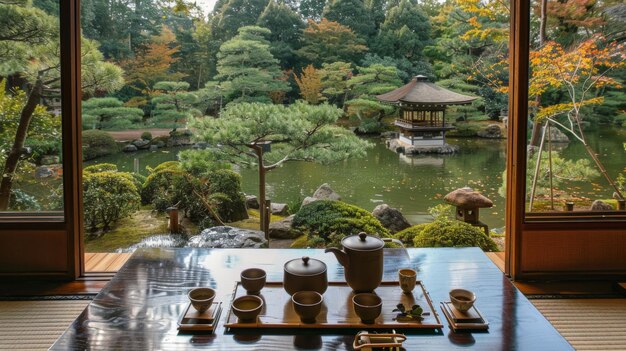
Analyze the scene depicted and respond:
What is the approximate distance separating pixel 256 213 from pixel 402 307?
5.16 meters

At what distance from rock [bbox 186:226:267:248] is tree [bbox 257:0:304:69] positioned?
12.2 ft

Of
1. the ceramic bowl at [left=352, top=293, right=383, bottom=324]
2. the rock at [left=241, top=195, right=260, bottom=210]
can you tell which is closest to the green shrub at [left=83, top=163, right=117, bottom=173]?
the rock at [left=241, top=195, right=260, bottom=210]

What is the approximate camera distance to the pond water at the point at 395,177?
7.25m

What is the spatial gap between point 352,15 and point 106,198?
15.6 ft

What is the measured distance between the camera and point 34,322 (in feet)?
9.29

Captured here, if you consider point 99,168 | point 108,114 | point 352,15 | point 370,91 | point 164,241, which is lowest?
point 164,241

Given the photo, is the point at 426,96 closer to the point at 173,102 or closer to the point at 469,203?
the point at 469,203

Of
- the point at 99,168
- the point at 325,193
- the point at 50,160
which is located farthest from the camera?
the point at 325,193

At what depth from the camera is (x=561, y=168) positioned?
403 centimetres

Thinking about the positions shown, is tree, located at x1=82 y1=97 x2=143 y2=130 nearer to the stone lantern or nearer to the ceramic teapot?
the stone lantern

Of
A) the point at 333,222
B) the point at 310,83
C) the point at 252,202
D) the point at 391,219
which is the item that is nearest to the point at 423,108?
the point at 310,83

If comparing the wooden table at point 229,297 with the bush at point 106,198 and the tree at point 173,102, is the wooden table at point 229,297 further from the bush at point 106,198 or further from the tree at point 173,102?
the tree at point 173,102

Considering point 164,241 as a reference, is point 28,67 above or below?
above

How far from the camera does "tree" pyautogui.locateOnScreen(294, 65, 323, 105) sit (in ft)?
26.7
